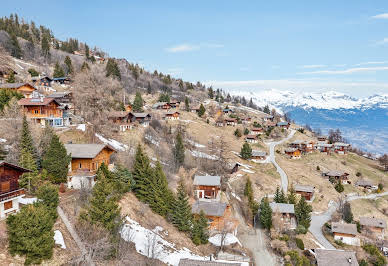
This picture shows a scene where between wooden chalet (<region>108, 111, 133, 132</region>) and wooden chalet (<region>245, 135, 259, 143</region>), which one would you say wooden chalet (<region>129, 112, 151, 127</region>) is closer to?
wooden chalet (<region>108, 111, 133, 132</region>)

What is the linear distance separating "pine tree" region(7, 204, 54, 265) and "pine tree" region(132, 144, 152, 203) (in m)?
17.3

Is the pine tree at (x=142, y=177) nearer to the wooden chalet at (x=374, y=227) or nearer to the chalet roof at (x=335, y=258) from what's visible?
the chalet roof at (x=335, y=258)

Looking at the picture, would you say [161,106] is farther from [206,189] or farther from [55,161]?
[55,161]

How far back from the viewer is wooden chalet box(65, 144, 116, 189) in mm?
36231

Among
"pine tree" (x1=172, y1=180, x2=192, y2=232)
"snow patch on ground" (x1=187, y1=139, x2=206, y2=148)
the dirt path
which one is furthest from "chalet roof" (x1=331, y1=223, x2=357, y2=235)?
the dirt path

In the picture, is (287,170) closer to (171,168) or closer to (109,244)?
(171,168)

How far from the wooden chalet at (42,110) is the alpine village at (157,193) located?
0.25 meters

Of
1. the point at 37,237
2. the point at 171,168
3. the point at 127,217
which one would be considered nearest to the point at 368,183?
the point at 171,168

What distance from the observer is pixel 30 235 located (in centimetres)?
2061

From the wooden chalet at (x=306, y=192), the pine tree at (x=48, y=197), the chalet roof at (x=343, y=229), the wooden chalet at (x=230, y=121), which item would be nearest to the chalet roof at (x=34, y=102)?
the pine tree at (x=48, y=197)

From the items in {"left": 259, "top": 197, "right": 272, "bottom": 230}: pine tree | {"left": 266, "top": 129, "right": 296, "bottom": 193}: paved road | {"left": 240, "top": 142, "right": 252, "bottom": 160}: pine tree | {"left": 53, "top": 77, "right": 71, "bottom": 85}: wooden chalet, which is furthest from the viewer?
{"left": 53, "top": 77, "right": 71, "bottom": 85}: wooden chalet

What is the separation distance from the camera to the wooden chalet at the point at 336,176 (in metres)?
82.9

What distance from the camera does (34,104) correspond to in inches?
2048

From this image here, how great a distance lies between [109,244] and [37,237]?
589cm
